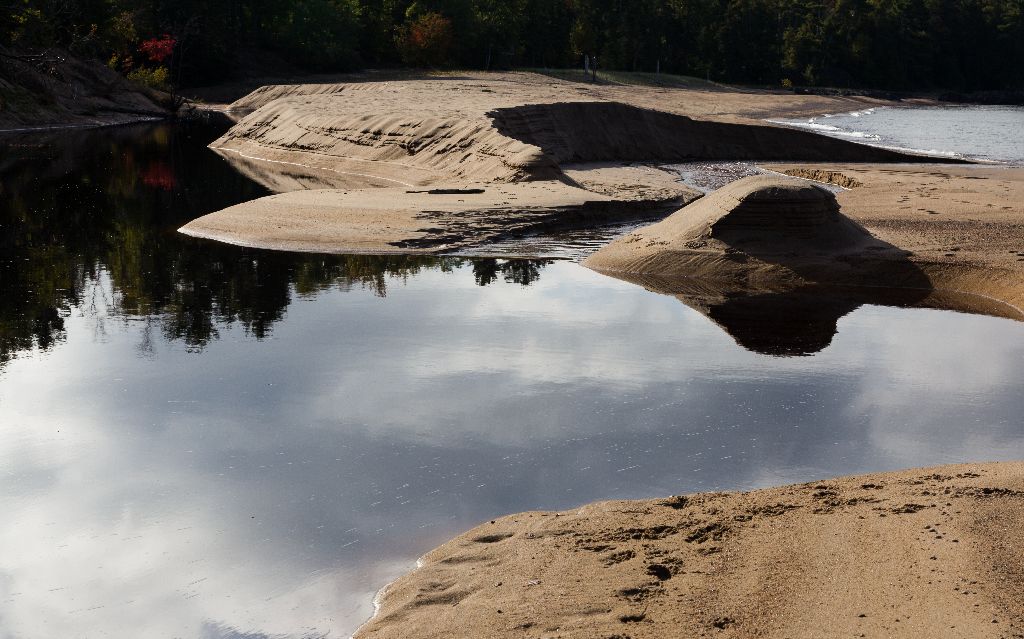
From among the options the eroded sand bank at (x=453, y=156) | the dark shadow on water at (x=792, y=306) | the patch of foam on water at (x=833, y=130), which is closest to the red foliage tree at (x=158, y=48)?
the eroded sand bank at (x=453, y=156)

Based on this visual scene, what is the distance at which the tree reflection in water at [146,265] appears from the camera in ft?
43.6

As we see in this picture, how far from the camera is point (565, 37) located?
223ft

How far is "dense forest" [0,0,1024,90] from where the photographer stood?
170 feet

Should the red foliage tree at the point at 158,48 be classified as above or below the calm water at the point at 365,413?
above

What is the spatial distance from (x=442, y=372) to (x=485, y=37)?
56496 millimetres

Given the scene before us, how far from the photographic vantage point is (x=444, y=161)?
25781mm

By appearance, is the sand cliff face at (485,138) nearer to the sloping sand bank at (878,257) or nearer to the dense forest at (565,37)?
the sloping sand bank at (878,257)

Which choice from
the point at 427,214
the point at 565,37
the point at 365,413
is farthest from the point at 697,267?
the point at 565,37

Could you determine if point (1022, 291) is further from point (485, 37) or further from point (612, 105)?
point (485, 37)

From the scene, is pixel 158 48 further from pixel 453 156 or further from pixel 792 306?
pixel 792 306

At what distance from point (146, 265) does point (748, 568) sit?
1269cm

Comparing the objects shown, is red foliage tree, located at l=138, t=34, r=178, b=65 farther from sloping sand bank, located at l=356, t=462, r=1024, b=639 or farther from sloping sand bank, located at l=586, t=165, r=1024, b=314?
sloping sand bank, located at l=356, t=462, r=1024, b=639

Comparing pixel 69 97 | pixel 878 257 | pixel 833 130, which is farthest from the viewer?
pixel 833 130

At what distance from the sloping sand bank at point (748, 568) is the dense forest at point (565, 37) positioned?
30152mm
